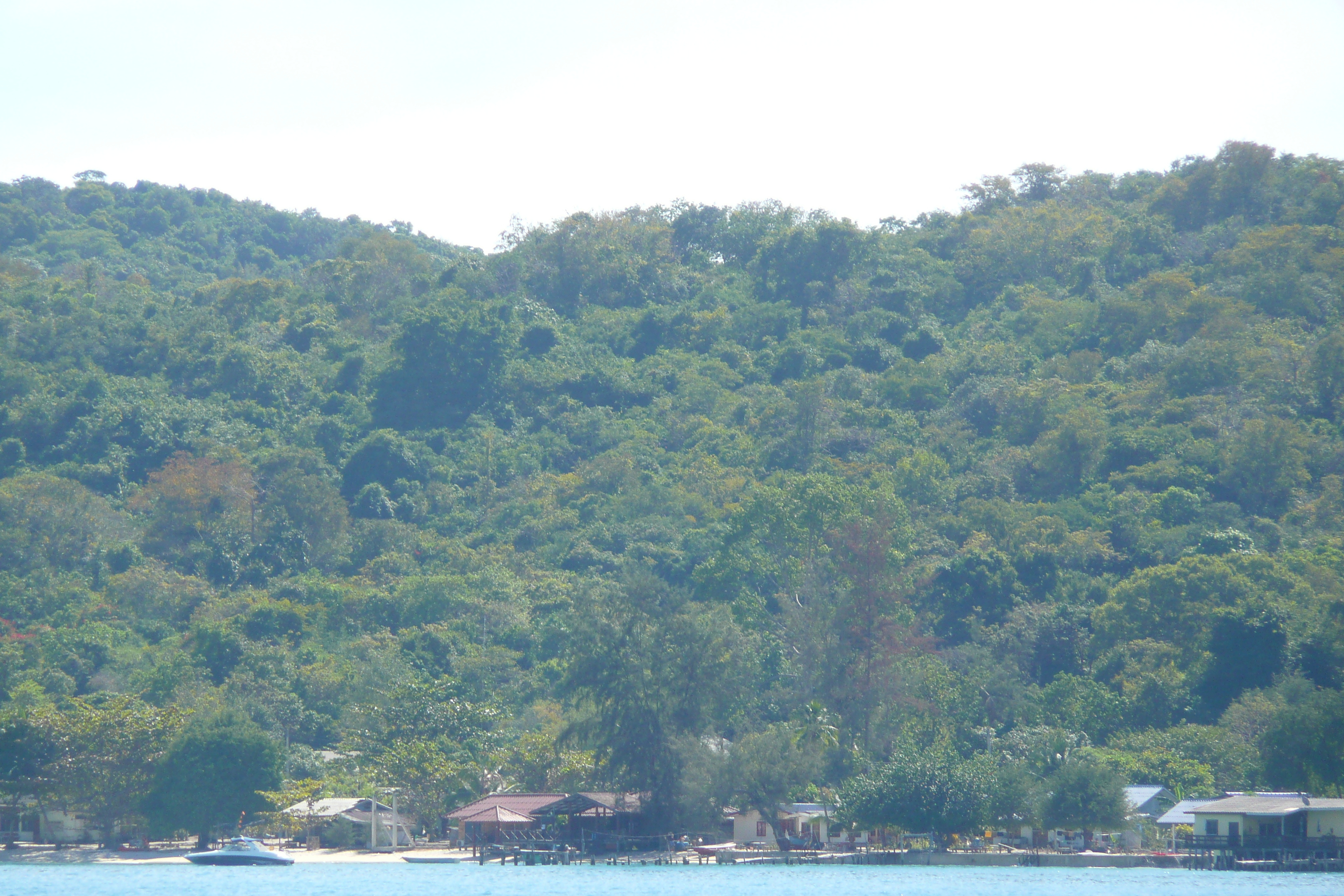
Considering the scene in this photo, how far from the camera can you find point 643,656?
162 feet

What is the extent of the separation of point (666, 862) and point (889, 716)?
1108 centimetres

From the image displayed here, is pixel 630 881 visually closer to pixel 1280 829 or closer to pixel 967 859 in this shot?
pixel 967 859

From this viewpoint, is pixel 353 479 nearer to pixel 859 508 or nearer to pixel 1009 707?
pixel 859 508

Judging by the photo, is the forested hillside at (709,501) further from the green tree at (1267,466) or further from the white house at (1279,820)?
the white house at (1279,820)

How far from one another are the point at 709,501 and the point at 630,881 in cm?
3714

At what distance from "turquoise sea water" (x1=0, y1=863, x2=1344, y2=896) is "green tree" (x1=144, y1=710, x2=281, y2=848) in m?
1.97

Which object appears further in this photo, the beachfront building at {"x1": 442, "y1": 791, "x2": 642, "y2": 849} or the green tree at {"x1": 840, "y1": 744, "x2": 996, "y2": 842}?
the beachfront building at {"x1": 442, "y1": 791, "x2": 642, "y2": 849}

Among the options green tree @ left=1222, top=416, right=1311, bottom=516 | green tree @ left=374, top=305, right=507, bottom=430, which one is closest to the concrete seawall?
green tree @ left=1222, top=416, right=1311, bottom=516

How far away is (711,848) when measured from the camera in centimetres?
5012

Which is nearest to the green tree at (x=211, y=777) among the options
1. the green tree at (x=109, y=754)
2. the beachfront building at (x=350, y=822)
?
the green tree at (x=109, y=754)

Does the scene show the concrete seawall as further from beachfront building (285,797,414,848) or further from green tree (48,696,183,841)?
green tree (48,696,183,841)

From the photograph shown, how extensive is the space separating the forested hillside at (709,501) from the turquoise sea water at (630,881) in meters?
3.05

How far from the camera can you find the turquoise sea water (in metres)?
39.8

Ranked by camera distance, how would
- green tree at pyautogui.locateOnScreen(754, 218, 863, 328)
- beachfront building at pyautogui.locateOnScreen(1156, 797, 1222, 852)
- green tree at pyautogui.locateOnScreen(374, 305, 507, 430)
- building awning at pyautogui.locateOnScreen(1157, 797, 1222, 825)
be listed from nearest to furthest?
building awning at pyautogui.locateOnScreen(1157, 797, 1222, 825) → beachfront building at pyautogui.locateOnScreen(1156, 797, 1222, 852) → green tree at pyautogui.locateOnScreen(374, 305, 507, 430) → green tree at pyautogui.locateOnScreen(754, 218, 863, 328)
